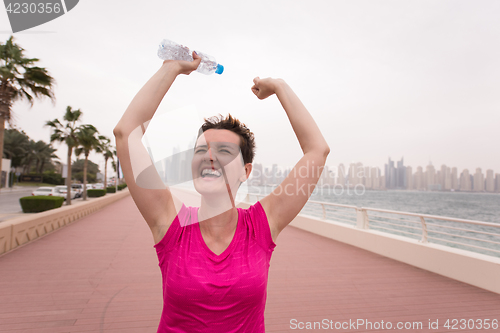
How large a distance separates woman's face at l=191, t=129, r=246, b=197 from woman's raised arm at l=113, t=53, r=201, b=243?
0.54ft

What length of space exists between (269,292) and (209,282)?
3846 mm

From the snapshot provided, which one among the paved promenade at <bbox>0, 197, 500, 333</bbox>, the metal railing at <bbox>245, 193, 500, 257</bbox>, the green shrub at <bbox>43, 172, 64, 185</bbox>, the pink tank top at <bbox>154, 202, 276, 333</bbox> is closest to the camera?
the pink tank top at <bbox>154, 202, 276, 333</bbox>

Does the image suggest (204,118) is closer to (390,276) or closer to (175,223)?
(175,223)

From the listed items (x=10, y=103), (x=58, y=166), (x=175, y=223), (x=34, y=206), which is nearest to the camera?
(x=175, y=223)

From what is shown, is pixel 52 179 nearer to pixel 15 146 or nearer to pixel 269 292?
pixel 15 146

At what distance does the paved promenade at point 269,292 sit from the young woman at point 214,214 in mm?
2723

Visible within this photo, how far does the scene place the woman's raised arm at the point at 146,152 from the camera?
1.11 m

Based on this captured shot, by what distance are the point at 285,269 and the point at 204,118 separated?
5211 millimetres

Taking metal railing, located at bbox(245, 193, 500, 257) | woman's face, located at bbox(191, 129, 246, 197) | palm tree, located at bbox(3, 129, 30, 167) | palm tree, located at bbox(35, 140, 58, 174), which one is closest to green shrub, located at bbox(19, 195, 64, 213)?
metal railing, located at bbox(245, 193, 500, 257)

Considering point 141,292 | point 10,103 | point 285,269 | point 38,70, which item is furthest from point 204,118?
point 38,70

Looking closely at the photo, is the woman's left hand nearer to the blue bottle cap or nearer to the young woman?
the young woman

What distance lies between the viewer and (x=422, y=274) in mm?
5578

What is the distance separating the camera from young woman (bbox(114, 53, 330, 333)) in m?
1.10

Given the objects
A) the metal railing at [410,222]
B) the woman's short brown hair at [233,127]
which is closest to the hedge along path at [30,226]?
the metal railing at [410,222]
